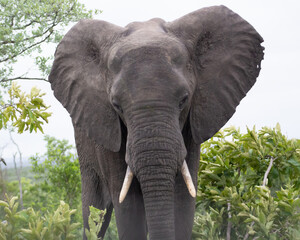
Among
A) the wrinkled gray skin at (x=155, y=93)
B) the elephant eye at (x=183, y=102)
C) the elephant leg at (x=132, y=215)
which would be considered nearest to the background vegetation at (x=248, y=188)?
the elephant leg at (x=132, y=215)

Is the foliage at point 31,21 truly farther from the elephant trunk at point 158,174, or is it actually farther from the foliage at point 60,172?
the elephant trunk at point 158,174

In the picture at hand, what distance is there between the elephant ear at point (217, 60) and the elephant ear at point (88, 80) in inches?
24.8

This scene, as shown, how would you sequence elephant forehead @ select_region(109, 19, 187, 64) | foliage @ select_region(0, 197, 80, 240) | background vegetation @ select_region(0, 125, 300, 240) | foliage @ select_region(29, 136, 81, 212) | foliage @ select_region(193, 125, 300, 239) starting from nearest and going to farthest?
1. foliage @ select_region(0, 197, 80, 240)
2. elephant forehead @ select_region(109, 19, 187, 64)
3. background vegetation @ select_region(0, 125, 300, 240)
4. foliage @ select_region(193, 125, 300, 239)
5. foliage @ select_region(29, 136, 81, 212)

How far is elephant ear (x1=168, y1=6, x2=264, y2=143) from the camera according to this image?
12.3ft

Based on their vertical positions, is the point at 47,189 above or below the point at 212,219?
above

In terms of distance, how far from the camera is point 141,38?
3.45 meters

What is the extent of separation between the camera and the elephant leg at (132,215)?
3957mm

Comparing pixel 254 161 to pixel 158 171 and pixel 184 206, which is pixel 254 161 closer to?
pixel 184 206

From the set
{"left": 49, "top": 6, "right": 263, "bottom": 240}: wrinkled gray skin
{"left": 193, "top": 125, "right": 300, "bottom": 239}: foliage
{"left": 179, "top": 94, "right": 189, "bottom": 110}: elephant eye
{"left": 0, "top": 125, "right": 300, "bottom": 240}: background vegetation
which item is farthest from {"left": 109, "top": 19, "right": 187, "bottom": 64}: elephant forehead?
{"left": 193, "top": 125, "right": 300, "bottom": 239}: foliage

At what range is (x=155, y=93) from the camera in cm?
319

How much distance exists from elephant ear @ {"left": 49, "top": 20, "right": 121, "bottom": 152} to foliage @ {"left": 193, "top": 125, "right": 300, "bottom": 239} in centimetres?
166

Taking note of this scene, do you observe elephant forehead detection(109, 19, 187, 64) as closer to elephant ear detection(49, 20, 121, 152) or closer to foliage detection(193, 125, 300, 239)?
elephant ear detection(49, 20, 121, 152)

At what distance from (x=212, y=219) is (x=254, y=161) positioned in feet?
2.86

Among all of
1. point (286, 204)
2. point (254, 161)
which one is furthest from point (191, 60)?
point (254, 161)
